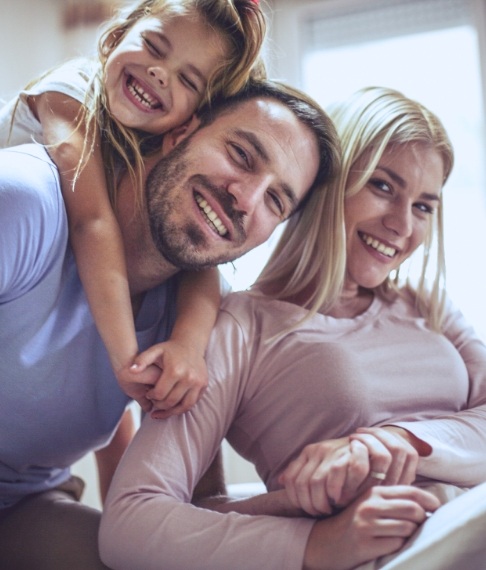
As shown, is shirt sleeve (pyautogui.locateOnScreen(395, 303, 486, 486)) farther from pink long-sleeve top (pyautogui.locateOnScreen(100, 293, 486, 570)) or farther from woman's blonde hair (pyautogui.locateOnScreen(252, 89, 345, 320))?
woman's blonde hair (pyautogui.locateOnScreen(252, 89, 345, 320))

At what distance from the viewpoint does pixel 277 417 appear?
133 centimetres

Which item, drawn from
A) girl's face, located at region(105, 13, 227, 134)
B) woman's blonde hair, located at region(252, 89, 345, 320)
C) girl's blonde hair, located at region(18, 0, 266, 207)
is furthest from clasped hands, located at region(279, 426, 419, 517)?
girl's face, located at region(105, 13, 227, 134)

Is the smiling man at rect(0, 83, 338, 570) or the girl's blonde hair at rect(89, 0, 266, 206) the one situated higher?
the girl's blonde hair at rect(89, 0, 266, 206)

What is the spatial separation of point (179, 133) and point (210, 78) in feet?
0.40

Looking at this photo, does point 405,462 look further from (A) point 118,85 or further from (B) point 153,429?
(A) point 118,85

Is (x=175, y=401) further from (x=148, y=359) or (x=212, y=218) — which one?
(x=212, y=218)

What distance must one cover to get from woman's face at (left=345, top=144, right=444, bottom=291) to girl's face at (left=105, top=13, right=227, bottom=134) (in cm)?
36

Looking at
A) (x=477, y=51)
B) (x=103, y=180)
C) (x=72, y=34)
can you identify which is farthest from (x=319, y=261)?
(x=72, y=34)

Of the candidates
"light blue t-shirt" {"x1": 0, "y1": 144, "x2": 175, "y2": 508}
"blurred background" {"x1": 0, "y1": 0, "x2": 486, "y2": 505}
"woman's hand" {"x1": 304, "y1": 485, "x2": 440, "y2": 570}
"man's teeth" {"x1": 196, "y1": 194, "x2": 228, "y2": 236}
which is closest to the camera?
"woman's hand" {"x1": 304, "y1": 485, "x2": 440, "y2": 570}

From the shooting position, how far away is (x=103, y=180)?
1.30 m

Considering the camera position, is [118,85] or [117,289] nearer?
[117,289]

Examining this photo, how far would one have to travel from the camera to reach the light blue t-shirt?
1.11 m

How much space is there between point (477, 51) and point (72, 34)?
1.56m

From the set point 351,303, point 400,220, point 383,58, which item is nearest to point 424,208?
point 400,220
